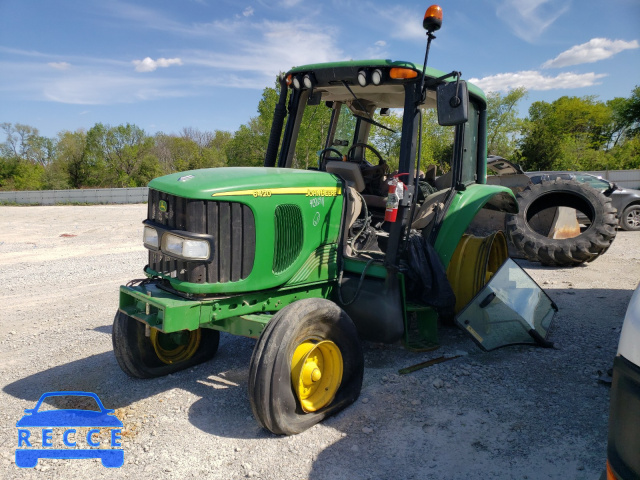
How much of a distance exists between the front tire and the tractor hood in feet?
2.62

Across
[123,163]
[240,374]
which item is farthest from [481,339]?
[123,163]

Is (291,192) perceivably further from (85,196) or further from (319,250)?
(85,196)

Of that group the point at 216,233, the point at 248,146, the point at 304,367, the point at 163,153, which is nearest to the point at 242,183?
the point at 216,233

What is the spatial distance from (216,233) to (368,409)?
5.26 ft

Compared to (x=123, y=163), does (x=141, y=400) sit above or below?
below

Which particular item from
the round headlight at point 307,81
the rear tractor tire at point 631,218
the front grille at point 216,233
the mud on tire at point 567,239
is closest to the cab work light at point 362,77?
the round headlight at point 307,81

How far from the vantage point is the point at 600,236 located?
25.8 feet

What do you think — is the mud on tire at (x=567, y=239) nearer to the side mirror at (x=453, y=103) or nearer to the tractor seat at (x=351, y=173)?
the tractor seat at (x=351, y=173)

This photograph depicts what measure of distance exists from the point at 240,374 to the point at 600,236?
6.50 m

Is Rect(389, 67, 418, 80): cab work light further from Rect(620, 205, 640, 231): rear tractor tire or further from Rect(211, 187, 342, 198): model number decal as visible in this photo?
Rect(620, 205, 640, 231): rear tractor tire

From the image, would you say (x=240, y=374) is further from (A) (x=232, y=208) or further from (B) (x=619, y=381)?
(B) (x=619, y=381)

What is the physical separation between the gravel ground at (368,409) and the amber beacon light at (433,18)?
2603mm

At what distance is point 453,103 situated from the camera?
3.50 metres

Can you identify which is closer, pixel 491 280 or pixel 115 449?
pixel 115 449
